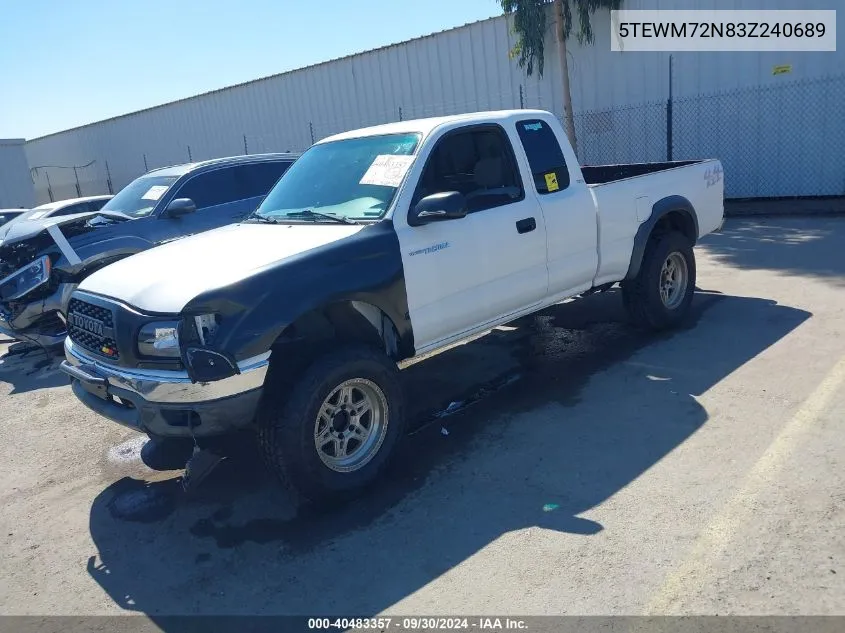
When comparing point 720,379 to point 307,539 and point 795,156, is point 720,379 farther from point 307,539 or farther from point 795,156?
point 795,156

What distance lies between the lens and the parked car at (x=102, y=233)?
725 cm

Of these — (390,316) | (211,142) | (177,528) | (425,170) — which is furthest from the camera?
(211,142)

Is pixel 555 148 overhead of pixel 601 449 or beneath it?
overhead

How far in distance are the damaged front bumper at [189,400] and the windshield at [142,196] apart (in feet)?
16.8

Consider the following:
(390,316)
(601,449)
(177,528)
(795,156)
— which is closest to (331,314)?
(390,316)

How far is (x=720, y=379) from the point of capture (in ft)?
16.7

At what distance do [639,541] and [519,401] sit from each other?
196cm

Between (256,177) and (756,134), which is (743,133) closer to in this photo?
(756,134)

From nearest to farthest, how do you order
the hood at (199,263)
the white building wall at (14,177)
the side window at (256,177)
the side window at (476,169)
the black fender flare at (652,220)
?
the hood at (199,263) → the side window at (476,169) → the black fender flare at (652,220) → the side window at (256,177) → the white building wall at (14,177)

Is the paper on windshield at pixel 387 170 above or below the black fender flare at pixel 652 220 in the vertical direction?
above

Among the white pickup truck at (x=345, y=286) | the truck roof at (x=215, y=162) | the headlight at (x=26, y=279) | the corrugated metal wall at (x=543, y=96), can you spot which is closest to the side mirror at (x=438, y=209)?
the white pickup truck at (x=345, y=286)

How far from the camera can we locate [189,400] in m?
3.44

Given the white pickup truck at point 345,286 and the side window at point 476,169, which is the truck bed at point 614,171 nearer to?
the white pickup truck at point 345,286

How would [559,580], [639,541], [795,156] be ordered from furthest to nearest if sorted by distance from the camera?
[795,156], [639,541], [559,580]
